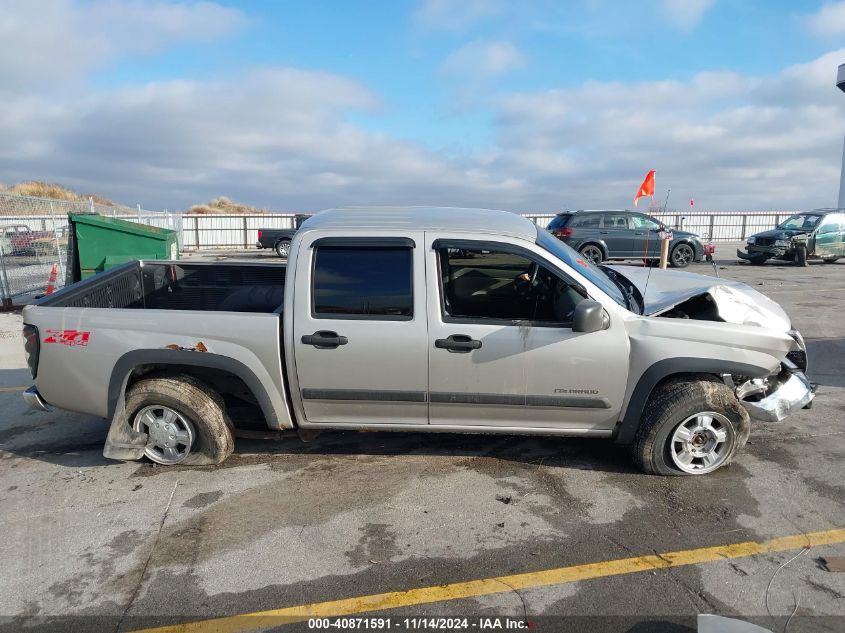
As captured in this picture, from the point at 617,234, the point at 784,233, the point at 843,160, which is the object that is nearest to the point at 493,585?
the point at 617,234

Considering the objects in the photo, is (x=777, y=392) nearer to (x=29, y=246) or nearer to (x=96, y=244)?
(x=96, y=244)

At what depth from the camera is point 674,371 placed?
3.78 metres

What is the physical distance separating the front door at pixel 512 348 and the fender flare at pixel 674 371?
0.12 m

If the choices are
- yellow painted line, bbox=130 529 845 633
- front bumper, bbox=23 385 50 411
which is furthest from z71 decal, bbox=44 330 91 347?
yellow painted line, bbox=130 529 845 633

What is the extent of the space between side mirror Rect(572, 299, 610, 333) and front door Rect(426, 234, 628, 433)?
0.12 meters

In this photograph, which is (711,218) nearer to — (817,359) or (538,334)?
(817,359)

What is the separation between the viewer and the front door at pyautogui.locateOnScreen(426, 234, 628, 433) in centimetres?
376

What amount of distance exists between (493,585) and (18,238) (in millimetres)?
10914

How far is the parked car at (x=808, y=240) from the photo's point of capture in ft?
58.0

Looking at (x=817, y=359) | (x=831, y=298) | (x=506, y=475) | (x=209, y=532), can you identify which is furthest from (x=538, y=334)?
(x=831, y=298)

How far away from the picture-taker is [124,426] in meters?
4.09

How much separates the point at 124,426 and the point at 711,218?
1263 inches

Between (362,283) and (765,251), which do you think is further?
(765,251)

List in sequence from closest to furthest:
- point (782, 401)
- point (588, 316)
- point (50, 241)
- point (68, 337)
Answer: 1. point (588, 316)
2. point (68, 337)
3. point (782, 401)
4. point (50, 241)
